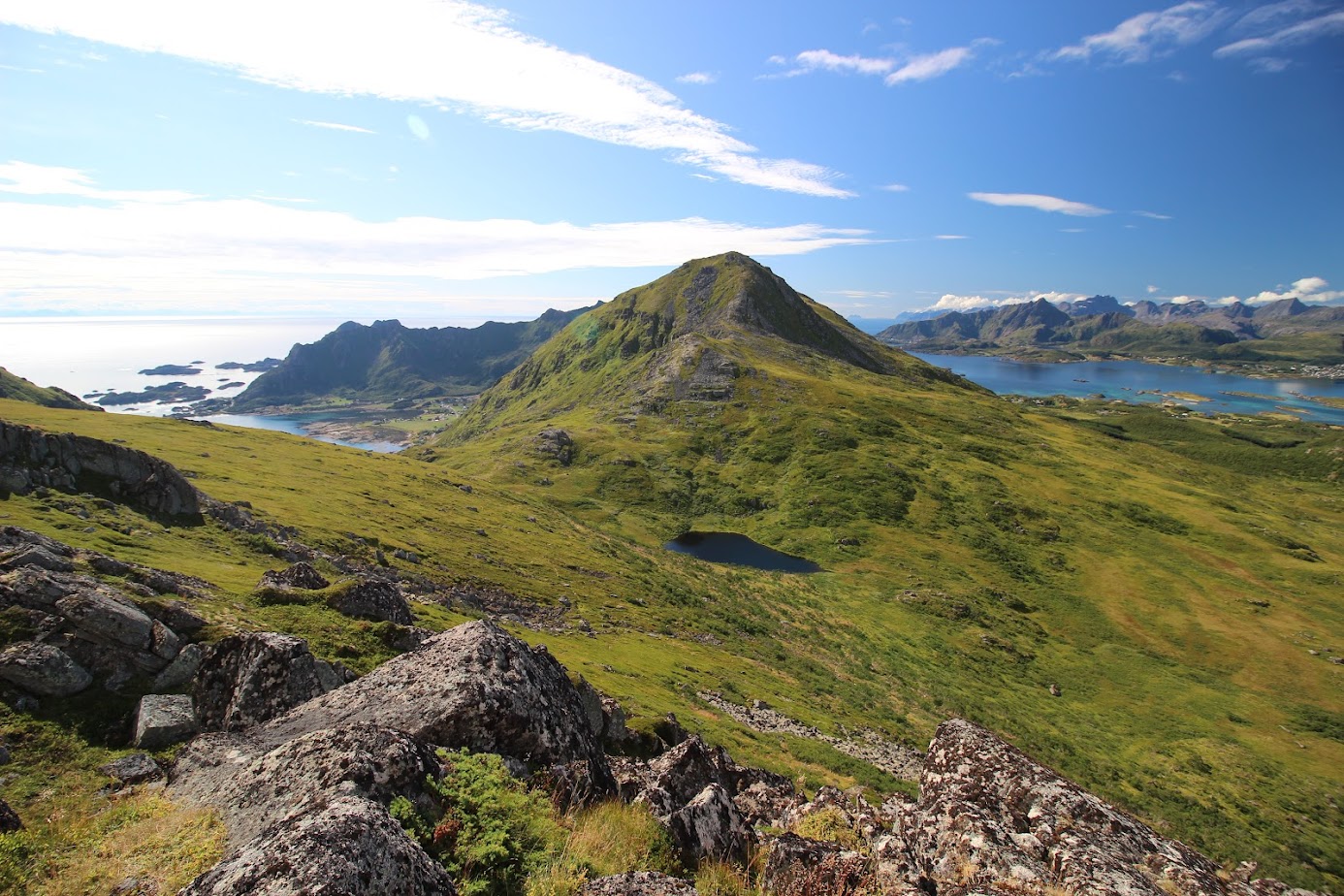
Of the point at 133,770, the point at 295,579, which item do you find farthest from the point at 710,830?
the point at 295,579

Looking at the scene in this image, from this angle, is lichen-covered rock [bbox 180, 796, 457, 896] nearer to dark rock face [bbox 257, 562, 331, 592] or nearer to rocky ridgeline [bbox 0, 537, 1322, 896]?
rocky ridgeline [bbox 0, 537, 1322, 896]

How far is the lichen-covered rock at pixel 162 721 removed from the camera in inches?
500

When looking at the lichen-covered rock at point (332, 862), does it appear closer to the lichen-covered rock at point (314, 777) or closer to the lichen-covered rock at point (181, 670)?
the lichen-covered rock at point (314, 777)

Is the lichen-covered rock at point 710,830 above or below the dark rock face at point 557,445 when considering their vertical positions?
above

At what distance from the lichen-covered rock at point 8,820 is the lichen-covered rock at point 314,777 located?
2012mm

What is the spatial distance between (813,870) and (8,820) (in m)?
14.0

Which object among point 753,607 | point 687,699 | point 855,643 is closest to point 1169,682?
point 855,643

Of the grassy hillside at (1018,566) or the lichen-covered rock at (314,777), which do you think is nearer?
the lichen-covered rock at (314,777)

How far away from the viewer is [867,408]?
157250mm

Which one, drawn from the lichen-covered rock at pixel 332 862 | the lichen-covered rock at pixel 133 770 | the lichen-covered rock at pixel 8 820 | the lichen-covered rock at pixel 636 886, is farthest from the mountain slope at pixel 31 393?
the lichen-covered rock at pixel 636 886

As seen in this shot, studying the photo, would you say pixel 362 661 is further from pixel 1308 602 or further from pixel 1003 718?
pixel 1308 602

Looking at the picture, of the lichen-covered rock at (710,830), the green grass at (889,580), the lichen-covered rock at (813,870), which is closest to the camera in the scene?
the lichen-covered rock at (813,870)

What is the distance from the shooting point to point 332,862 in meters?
6.66

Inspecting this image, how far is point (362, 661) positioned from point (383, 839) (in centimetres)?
1356
